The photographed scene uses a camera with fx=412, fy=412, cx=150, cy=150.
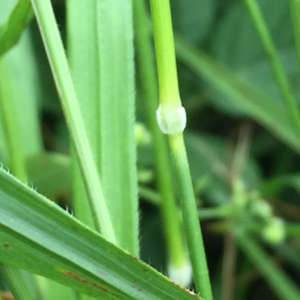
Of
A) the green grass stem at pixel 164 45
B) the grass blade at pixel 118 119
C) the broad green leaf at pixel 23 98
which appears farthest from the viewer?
the broad green leaf at pixel 23 98

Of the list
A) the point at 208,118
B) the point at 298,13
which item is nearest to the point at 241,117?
the point at 208,118

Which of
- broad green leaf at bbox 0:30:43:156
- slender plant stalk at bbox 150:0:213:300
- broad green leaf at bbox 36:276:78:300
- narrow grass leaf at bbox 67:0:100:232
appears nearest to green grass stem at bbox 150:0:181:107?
slender plant stalk at bbox 150:0:213:300

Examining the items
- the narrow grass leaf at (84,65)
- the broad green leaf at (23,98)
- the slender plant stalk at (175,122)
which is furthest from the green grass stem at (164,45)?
the broad green leaf at (23,98)

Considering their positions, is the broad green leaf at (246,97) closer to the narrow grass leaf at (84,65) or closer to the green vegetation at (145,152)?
the green vegetation at (145,152)

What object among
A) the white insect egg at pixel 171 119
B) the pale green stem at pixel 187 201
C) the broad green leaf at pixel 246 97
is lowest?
the pale green stem at pixel 187 201

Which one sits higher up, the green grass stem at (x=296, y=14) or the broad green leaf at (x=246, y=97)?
the broad green leaf at (x=246, y=97)

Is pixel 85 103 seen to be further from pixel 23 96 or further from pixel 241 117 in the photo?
pixel 241 117

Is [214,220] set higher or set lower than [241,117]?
lower

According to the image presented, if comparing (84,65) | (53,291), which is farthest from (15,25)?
(53,291)
